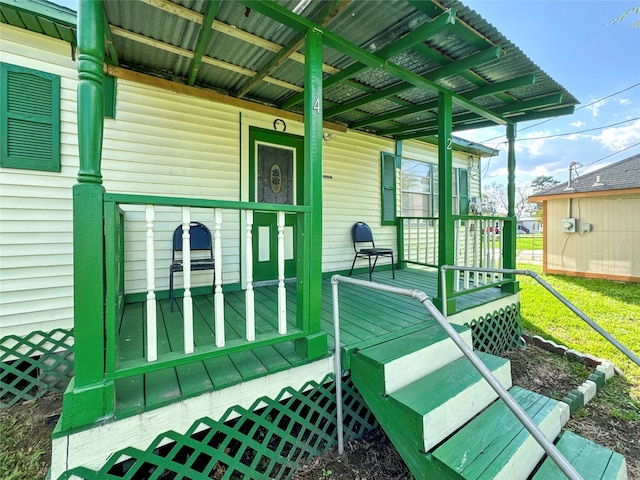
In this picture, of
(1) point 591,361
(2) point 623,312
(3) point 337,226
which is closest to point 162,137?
(3) point 337,226

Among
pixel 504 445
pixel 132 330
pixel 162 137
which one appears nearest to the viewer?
pixel 504 445

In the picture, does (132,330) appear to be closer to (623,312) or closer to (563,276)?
(623,312)

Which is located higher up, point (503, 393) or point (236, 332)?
point (503, 393)

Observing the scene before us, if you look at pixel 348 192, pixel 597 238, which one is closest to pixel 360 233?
pixel 348 192

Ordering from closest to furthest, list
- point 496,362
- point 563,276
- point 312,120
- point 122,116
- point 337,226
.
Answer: point 312,120 < point 496,362 < point 122,116 < point 337,226 < point 563,276

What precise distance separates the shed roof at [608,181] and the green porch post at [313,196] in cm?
845

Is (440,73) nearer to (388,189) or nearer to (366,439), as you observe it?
(388,189)

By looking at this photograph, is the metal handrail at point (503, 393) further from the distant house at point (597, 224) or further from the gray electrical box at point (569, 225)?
the gray electrical box at point (569, 225)

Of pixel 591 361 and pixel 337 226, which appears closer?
pixel 591 361

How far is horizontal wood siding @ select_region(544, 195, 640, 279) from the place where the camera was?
6.60 metres

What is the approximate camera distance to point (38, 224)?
2.39 metres

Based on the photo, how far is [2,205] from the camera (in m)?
2.27

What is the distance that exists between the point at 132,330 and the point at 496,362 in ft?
8.89

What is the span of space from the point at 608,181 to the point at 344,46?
890 cm
